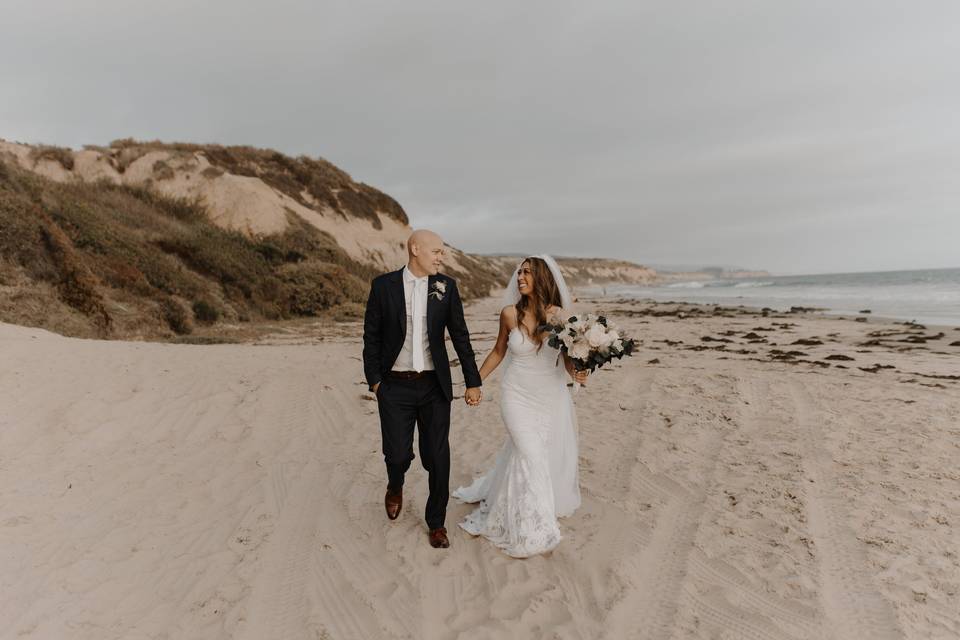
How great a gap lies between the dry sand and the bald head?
2.32m

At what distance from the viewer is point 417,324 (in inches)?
161

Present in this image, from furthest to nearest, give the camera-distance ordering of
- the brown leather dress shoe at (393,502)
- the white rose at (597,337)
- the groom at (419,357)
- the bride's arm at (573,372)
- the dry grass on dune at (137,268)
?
the dry grass on dune at (137,268), the brown leather dress shoe at (393,502), the bride's arm at (573,372), the groom at (419,357), the white rose at (597,337)

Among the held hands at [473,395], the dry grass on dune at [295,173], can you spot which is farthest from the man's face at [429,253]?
the dry grass on dune at [295,173]

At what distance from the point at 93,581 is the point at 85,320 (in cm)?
1080

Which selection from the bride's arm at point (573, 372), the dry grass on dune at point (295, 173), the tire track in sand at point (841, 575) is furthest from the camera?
the dry grass on dune at point (295, 173)

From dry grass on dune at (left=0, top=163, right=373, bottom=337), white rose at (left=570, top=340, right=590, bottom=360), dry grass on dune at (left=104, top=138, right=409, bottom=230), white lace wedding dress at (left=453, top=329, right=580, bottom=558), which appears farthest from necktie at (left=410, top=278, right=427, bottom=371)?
dry grass on dune at (left=104, top=138, right=409, bottom=230)

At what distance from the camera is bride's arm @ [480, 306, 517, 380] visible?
14.4 feet

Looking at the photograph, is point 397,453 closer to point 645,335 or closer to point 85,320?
point 85,320

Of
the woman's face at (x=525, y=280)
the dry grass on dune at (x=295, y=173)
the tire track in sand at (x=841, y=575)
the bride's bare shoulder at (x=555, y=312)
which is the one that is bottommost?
the tire track in sand at (x=841, y=575)

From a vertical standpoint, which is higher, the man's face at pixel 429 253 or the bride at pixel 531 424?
the man's face at pixel 429 253

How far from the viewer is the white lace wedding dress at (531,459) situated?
4113 mm

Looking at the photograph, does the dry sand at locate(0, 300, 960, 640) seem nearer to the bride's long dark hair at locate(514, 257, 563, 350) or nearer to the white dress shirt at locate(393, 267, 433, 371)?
the white dress shirt at locate(393, 267, 433, 371)

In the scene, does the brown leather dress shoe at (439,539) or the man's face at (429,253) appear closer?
the man's face at (429,253)

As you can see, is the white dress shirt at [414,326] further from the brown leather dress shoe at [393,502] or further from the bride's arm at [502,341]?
the brown leather dress shoe at [393,502]
